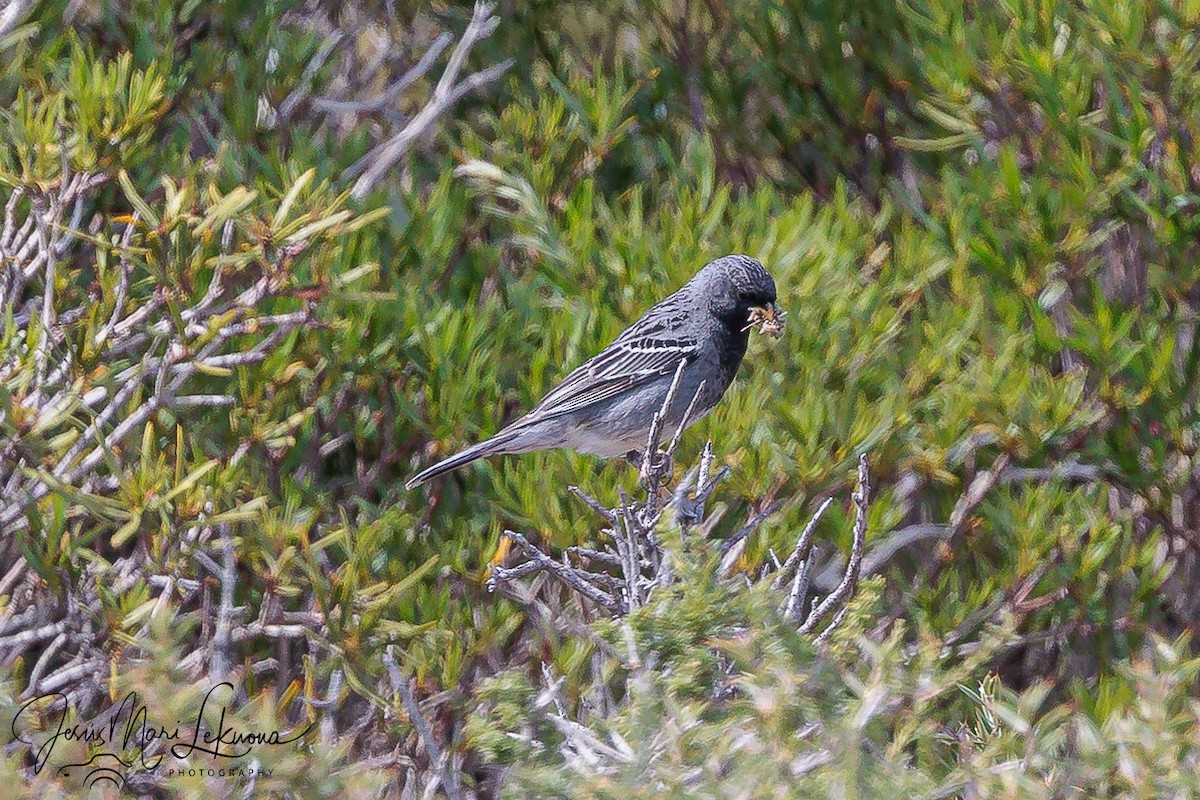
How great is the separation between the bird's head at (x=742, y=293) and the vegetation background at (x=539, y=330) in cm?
11

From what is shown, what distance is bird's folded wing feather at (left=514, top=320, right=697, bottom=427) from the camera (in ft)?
16.8

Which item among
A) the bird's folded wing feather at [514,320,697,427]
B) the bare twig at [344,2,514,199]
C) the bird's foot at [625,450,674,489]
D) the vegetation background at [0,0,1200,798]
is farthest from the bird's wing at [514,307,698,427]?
the bare twig at [344,2,514,199]

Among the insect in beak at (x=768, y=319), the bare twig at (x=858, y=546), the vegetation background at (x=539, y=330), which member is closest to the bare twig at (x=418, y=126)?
the vegetation background at (x=539, y=330)

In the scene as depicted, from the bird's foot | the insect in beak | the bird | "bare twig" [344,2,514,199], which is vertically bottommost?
the bird

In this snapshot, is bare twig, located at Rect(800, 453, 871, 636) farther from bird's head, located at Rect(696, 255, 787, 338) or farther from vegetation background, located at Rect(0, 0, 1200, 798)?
bird's head, located at Rect(696, 255, 787, 338)

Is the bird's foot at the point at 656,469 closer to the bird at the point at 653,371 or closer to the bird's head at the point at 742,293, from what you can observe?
the bird at the point at 653,371

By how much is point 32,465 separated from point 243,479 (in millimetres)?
886

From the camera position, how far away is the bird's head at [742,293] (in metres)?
5.03

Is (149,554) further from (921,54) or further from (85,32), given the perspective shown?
(921,54)

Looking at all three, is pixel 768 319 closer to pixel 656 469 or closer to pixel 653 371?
pixel 653 371

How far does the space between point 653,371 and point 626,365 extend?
A: 0.16m

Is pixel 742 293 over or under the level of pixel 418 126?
under

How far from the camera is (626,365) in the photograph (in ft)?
17.6

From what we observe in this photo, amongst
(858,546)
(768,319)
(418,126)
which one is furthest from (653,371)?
(858,546)
